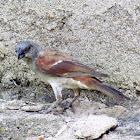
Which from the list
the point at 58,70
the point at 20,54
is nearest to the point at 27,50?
the point at 20,54

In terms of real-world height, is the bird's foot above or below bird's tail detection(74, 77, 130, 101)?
below

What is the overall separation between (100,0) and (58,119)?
155cm

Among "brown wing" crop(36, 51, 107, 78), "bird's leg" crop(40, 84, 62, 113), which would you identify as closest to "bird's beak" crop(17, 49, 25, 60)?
"brown wing" crop(36, 51, 107, 78)

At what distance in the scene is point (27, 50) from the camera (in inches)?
150

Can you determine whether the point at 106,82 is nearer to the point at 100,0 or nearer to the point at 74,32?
the point at 74,32

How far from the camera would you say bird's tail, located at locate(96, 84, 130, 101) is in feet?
11.5

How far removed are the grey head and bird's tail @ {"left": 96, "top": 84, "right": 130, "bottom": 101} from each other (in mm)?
901

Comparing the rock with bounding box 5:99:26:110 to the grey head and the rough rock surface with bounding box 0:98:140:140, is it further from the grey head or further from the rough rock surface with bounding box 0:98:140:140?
the grey head

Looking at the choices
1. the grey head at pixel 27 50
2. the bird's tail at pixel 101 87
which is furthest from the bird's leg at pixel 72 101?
the grey head at pixel 27 50

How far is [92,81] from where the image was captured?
3715 millimetres

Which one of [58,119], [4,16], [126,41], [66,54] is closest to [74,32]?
[66,54]

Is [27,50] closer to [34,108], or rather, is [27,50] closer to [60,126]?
[34,108]

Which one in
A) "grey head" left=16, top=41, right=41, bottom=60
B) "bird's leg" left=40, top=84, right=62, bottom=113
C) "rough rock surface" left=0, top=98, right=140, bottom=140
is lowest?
"rough rock surface" left=0, top=98, right=140, bottom=140

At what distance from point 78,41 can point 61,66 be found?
40 cm
